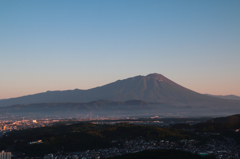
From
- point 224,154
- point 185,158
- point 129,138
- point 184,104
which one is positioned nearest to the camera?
point 185,158

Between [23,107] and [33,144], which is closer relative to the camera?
[33,144]

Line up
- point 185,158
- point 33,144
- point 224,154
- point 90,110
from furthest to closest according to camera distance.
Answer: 1. point 90,110
2. point 33,144
3. point 224,154
4. point 185,158

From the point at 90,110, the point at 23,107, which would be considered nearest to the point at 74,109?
the point at 90,110

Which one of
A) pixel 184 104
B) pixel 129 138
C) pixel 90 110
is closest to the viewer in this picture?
pixel 129 138

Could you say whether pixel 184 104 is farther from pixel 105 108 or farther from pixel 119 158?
pixel 119 158

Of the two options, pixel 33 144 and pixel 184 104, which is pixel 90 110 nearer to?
pixel 184 104

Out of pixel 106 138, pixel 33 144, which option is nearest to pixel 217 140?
pixel 106 138

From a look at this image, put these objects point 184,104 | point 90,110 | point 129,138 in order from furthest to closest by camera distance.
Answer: point 184,104 → point 90,110 → point 129,138

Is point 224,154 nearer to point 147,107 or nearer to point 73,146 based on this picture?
point 73,146

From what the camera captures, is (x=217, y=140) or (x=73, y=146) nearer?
(x=73, y=146)
